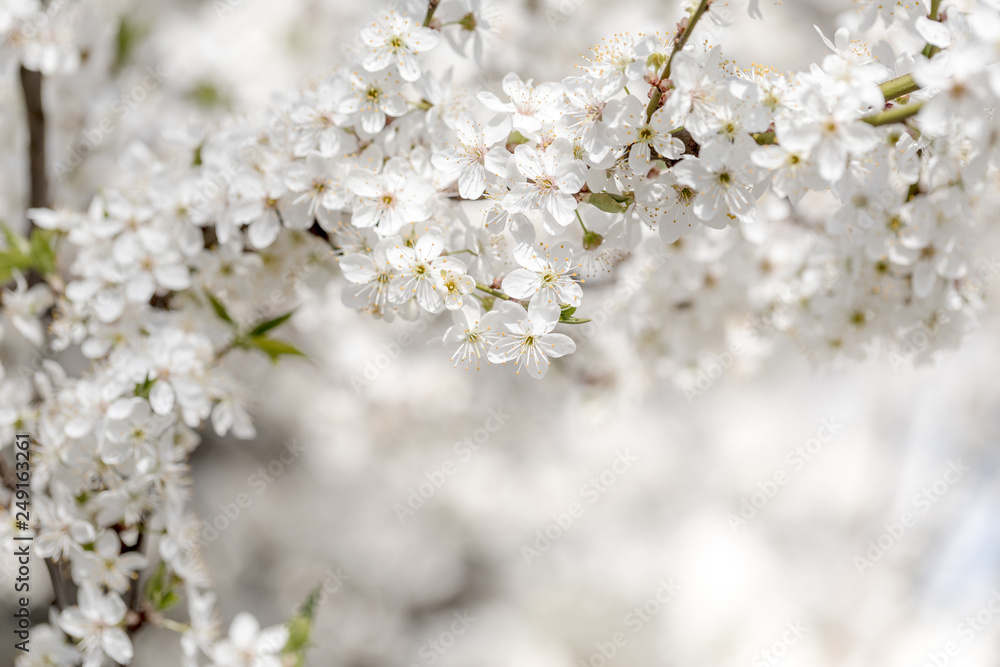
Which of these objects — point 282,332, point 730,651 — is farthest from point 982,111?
point 730,651

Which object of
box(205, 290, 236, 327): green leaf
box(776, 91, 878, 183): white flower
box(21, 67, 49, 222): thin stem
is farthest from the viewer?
box(21, 67, 49, 222): thin stem

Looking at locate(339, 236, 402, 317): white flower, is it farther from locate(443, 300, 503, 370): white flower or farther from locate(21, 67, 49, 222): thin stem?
locate(21, 67, 49, 222): thin stem

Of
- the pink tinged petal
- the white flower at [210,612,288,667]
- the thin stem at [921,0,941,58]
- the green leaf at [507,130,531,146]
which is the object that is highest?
the thin stem at [921,0,941,58]

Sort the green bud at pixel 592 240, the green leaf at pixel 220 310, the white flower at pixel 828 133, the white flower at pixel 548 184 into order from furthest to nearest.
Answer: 1. the green leaf at pixel 220 310
2. the green bud at pixel 592 240
3. the white flower at pixel 548 184
4. the white flower at pixel 828 133

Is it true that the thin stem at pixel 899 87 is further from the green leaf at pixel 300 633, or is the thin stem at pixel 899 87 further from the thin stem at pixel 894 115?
the green leaf at pixel 300 633

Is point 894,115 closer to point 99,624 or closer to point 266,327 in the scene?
point 266,327

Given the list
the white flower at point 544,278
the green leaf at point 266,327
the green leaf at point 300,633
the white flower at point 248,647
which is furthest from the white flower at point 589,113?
the white flower at point 248,647

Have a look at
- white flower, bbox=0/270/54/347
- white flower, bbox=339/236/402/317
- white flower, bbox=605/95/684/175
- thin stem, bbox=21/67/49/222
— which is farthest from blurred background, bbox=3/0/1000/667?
white flower, bbox=605/95/684/175
